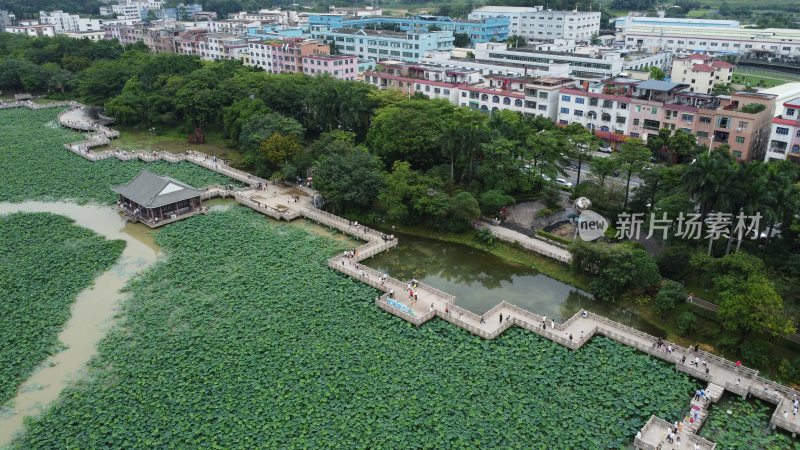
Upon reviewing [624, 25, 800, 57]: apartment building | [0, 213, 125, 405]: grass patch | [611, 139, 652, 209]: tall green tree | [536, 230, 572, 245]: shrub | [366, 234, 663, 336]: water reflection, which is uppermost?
[624, 25, 800, 57]: apartment building

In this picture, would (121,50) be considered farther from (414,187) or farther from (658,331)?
(658,331)

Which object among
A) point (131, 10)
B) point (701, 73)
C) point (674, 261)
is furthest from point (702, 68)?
point (131, 10)

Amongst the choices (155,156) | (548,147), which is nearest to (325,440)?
(548,147)

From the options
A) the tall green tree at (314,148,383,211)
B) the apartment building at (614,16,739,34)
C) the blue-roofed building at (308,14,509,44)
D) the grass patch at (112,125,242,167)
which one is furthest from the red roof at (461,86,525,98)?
the apartment building at (614,16,739,34)

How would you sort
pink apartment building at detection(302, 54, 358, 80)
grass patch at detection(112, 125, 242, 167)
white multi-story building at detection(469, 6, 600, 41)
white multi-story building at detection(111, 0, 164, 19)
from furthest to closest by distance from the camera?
1. white multi-story building at detection(111, 0, 164, 19)
2. white multi-story building at detection(469, 6, 600, 41)
3. pink apartment building at detection(302, 54, 358, 80)
4. grass patch at detection(112, 125, 242, 167)

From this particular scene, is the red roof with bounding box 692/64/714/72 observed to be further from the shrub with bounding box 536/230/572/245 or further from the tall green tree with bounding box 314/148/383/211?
the tall green tree with bounding box 314/148/383/211

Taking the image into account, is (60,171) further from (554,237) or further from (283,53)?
(554,237)

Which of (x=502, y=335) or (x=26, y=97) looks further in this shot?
(x=26, y=97)

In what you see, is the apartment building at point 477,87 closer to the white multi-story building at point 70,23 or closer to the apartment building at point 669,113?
the apartment building at point 669,113
